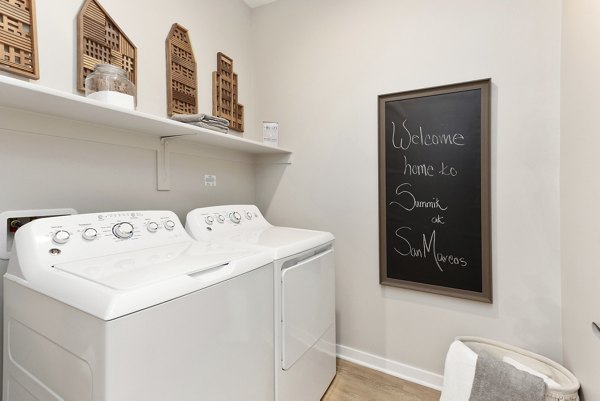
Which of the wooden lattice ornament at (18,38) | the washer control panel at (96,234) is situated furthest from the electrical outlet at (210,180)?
the wooden lattice ornament at (18,38)

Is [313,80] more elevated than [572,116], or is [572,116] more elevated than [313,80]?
[313,80]

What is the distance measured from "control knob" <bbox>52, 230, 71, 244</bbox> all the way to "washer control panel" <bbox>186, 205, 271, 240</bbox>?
1.82ft

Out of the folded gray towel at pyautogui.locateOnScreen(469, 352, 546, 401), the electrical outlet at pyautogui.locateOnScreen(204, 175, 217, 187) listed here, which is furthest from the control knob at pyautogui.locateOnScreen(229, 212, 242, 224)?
the folded gray towel at pyautogui.locateOnScreen(469, 352, 546, 401)

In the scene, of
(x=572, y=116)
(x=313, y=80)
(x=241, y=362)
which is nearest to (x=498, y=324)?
(x=572, y=116)

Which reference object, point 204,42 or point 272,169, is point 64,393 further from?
point 204,42

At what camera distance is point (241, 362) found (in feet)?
3.31

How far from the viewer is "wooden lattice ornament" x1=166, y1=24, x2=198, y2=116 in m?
1.64

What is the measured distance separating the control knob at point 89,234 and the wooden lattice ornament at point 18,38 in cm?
65

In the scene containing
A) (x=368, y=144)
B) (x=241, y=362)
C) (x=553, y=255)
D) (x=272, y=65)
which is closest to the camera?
(x=241, y=362)

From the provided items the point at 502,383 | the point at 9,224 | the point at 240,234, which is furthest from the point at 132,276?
the point at 502,383

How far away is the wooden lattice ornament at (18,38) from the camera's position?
1014 millimetres

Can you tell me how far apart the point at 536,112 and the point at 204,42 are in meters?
2.02

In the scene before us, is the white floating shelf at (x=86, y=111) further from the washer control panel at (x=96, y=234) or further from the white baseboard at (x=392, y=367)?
the white baseboard at (x=392, y=367)


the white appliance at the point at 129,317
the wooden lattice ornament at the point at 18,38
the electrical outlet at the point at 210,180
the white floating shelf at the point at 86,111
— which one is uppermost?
the wooden lattice ornament at the point at 18,38
